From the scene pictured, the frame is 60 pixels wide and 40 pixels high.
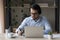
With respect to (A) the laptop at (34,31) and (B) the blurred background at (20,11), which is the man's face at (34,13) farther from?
(B) the blurred background at (20,11)

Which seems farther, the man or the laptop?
the man

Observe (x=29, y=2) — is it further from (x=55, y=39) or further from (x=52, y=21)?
(x=55, y=39)

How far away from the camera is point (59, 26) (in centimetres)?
454

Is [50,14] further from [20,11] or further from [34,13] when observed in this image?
[34,13]

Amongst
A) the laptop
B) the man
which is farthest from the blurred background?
the laptop

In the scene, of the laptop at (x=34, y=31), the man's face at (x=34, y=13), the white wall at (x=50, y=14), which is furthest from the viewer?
the white wall at (x=50, y=14)

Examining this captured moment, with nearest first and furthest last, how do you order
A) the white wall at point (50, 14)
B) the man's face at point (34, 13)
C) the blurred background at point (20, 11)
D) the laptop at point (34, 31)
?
the laptop at point (34, 31), the man's face at point (34, 13), the blurred background at point (20, 11), the white wall at point (50, 14)

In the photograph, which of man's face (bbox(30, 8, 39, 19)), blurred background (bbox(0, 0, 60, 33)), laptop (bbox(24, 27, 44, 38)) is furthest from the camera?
blurred background (bbox(0, 0, 60, 33))

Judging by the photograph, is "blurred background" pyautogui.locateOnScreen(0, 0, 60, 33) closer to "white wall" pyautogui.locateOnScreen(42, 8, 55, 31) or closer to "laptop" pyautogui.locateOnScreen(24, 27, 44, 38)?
"white wall" pyautogui.locateOnScreen(42, 8, 55, 31)

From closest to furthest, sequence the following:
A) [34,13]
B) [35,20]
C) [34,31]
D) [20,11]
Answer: [34,31]
[34,13]
[35,20]
[20,11]

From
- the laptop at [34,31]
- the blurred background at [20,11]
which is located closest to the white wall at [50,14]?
the blurred background at [20,11]

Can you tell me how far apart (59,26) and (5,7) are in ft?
4.97

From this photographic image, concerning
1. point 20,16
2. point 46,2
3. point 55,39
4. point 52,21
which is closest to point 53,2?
point 46,2

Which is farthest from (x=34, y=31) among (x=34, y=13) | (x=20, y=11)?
(x=20, y=11)
